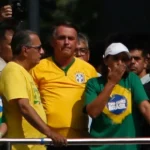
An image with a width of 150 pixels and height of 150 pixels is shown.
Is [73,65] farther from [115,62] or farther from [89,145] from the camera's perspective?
[89,145]

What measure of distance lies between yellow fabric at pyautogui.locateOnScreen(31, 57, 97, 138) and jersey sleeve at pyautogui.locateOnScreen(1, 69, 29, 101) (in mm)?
638

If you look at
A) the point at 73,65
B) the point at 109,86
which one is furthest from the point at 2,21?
the point at 109,86

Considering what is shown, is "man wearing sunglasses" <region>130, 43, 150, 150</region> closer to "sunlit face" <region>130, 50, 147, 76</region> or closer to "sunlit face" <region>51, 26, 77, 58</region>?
→ "sunlit face" <region>130, 50, 147, 76</region>

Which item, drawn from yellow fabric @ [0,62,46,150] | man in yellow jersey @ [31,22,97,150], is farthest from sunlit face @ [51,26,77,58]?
yellow fabric @ [0,62,46,150]

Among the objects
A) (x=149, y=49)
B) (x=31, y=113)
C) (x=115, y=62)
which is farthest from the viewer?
(x=149, y=49)

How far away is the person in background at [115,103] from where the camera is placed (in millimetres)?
8533

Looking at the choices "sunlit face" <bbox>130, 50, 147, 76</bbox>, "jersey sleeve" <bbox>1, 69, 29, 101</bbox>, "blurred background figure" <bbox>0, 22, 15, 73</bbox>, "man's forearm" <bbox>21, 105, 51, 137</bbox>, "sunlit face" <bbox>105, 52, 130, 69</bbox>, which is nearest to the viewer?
"man's forearm" <bbox>21, 105, 51, 137</bbox>

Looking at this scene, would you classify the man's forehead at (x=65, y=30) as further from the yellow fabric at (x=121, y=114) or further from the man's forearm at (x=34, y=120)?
the man's forearm at (x=34, y=120)

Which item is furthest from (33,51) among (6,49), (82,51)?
(82,51)

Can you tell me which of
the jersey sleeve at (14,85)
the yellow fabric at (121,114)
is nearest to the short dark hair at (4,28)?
the jersey sleeve at (14,85)

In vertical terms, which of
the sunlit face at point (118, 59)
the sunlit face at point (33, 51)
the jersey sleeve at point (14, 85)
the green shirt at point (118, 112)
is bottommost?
the green shirt at point (118, 112)

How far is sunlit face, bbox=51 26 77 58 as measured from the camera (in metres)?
8.98

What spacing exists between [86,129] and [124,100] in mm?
581

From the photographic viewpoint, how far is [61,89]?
8.92 m
